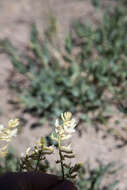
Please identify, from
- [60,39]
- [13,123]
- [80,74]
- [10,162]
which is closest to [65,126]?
[13,123]

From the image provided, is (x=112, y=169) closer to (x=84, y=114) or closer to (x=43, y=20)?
(x=84, y=114)

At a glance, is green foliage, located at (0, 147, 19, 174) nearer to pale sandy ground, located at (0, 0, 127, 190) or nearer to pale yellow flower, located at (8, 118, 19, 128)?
pale sandy ground, located at (0, 0, 127, 190)

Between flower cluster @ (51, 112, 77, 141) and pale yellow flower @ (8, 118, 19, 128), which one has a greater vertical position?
pale yellow flower @ (8, 118, 19, 128)

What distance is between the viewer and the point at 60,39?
9.15ft

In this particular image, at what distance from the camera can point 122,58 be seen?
7.67 feet

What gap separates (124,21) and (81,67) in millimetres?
673

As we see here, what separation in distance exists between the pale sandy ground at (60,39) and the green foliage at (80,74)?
0.16m

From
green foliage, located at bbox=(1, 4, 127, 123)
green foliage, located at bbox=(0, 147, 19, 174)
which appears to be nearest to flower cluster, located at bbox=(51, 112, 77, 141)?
green foliage, located at bbox=(0, 147, 19, 174)

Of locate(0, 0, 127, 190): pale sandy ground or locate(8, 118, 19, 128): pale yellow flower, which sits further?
locate(0, 0, 127, 190): pale sandy ground

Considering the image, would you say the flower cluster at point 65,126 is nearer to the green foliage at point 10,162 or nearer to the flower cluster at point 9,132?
the flower cluster at point 9,132

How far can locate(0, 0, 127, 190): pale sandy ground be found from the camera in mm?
1922

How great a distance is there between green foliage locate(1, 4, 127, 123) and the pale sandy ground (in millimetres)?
162

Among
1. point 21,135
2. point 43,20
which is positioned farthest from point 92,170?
point 43,20

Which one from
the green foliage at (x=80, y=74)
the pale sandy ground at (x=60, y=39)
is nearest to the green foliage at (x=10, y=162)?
the pale sandy ground at (x=60, y=39)
